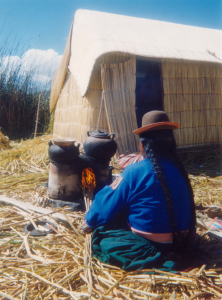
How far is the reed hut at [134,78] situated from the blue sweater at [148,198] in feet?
10.2

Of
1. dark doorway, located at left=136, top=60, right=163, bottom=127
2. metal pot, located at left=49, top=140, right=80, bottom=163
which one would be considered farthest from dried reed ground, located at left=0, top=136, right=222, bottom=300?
dark doorway, located at left=136, top=60, right=163, bottom=127

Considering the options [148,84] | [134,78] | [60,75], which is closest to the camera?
[134,78]

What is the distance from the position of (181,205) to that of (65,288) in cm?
93

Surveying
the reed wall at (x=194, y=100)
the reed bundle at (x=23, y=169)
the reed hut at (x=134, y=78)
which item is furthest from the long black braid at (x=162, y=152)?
the reed wall at (x=194, y=100)

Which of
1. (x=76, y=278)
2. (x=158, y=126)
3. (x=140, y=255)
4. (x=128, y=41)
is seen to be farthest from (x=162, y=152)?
(x=128, y=41)

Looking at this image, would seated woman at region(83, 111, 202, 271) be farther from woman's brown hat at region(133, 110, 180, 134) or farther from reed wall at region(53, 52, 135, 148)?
reed wall at region(53, 52, 135, 148)

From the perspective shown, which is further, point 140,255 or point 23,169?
point 23,169

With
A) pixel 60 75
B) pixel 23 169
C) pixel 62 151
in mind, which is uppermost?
pixel 60 75

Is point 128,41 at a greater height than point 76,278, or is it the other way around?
point 128,41

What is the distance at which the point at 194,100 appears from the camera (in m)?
5.73

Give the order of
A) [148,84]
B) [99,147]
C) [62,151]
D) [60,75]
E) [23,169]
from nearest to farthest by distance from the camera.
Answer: [62,151] → [99,147] → [23,169] → [148,84] → [60,75]

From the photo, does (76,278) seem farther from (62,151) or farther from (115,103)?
(115,103)

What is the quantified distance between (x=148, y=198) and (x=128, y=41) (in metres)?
3.94

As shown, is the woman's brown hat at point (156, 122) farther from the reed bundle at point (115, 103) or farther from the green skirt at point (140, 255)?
the reed bundle at point (115, 103)
